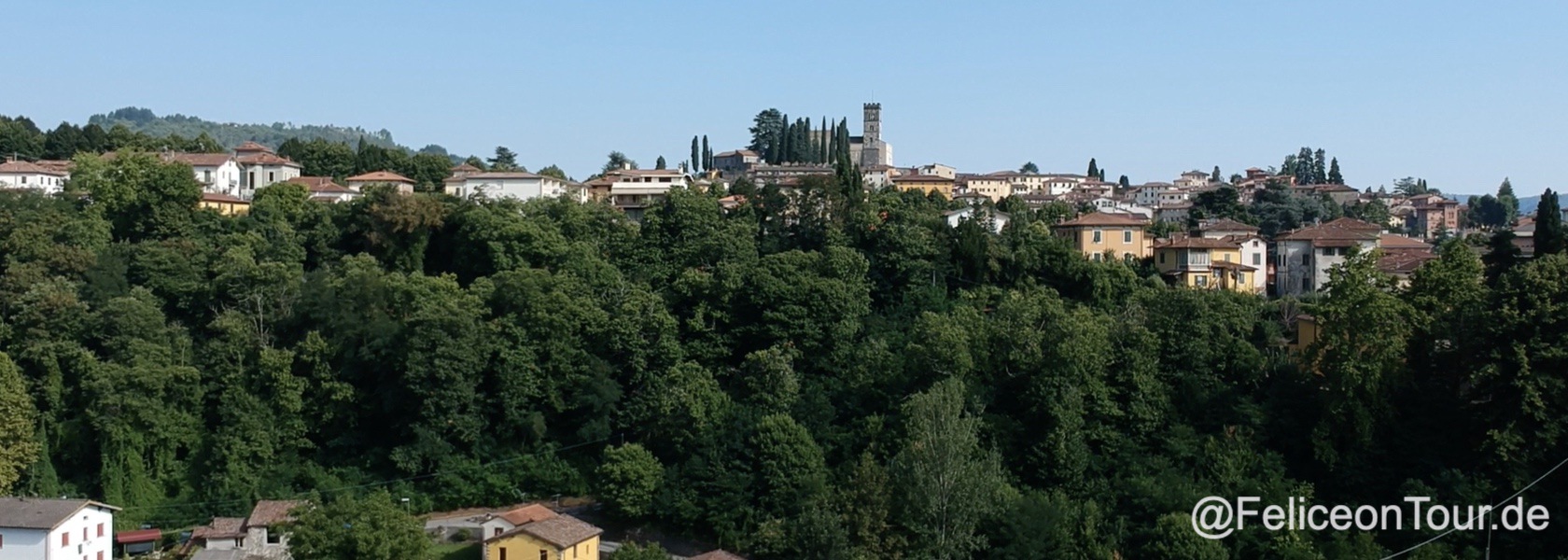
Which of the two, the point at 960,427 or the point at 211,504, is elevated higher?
the point at 960,427

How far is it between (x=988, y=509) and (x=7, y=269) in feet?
61.6

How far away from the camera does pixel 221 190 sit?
3616 cm

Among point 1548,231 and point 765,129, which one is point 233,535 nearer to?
Answer: point 1548,231

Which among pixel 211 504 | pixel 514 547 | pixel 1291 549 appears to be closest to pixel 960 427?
pixel 1291 549

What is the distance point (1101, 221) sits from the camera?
30438mm

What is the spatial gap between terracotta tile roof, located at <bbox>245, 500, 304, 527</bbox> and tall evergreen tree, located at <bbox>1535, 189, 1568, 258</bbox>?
21.2 meters

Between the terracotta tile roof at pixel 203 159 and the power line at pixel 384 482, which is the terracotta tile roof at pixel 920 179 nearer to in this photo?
the terracotta tile roof at pixel 203 159

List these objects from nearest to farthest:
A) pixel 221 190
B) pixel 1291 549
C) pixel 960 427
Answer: pixel 1291 549 < pixel 960 427 < pixel 221 190

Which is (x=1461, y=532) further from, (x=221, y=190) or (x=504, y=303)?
(x=221, y=190)

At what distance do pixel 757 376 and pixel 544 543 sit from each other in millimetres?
5196

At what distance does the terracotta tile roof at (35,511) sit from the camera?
66.4ft

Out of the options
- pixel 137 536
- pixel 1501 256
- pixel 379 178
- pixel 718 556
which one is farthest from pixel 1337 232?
pixel 137 536

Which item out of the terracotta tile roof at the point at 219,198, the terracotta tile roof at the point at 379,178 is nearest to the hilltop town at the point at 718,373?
the terracotta tile roof at the point at 219,198

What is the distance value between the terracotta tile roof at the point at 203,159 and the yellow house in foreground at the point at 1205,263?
954 inches
